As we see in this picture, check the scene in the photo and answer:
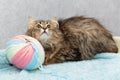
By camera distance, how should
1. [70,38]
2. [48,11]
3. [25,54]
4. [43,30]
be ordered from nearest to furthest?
1. [25,54]
2. [43,30]
3. [70,38]
4. [48,11]

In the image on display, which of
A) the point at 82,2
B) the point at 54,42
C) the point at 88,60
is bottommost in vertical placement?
the point at 88,60

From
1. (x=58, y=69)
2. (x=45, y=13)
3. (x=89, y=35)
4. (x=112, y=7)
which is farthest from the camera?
(x=112, y=7)

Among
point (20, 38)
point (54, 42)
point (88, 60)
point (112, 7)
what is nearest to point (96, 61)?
point (88, 60)

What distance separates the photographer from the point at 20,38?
150 cm

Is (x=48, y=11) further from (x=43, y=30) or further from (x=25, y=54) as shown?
(x=25, y=54)

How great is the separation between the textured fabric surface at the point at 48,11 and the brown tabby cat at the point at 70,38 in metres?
0.41

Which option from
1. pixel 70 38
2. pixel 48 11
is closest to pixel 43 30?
pixel 70 38

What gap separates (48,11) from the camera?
7.29 ft

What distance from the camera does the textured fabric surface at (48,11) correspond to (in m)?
2.10

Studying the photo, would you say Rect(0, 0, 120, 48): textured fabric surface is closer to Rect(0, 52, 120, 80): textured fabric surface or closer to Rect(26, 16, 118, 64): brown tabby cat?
Rect(26, 16, 118, 64): brown tabby cat

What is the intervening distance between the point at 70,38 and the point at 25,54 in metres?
0.42

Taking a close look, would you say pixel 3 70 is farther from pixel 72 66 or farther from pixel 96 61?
pixel 96 61

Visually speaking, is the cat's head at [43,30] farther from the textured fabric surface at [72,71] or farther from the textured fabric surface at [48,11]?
the textured fabric surface at [48,11]

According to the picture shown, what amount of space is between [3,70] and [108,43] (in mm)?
738
